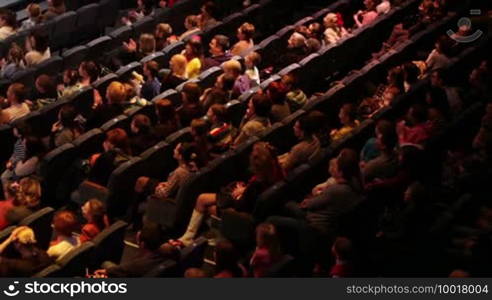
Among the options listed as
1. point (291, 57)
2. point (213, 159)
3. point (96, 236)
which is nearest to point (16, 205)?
point (96, 236)

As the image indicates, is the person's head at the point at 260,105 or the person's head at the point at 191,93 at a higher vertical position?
the person's head at the point at 191,93

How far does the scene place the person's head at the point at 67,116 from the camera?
7266 millimetres

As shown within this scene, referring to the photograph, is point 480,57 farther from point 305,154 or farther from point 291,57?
point 305,154

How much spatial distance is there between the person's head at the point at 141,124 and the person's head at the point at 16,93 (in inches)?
45.1

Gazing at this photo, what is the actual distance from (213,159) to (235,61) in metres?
1.43

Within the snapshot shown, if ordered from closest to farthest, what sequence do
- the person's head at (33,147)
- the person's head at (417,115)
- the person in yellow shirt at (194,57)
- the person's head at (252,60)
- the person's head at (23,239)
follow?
the person's head at (23,239), the person's head at (417,115), the person's head at (33,147), the person's head at (252,60), the person in yellow shirt at (194,57)

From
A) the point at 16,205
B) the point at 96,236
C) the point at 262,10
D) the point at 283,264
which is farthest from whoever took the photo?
the point at 262,10

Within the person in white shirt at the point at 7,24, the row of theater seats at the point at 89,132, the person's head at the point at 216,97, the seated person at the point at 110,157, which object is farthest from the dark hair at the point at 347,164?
the person in white shirt at the point at 7,24

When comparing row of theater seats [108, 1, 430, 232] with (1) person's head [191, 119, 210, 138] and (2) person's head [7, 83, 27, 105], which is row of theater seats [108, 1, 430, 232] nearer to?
(1) person's head [191, 119, 210, 138]

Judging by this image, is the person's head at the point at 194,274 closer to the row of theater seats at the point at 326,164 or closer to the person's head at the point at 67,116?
the row of theater seats at the point at 326,164

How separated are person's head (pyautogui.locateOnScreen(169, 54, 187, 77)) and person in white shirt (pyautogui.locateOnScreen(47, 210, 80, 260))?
2654mm

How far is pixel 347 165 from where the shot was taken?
6.13 meters

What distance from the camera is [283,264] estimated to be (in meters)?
5.55

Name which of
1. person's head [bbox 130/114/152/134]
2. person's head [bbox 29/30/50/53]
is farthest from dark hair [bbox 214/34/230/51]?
person's head [bbox 130/114/152/134]
